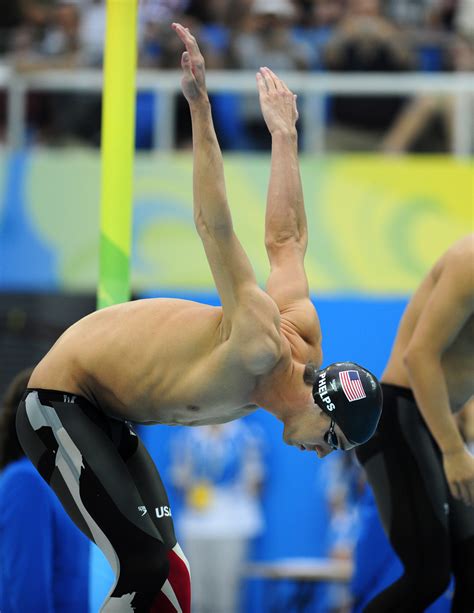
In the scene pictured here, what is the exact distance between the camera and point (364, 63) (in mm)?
8578

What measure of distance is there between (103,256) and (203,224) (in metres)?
1.29

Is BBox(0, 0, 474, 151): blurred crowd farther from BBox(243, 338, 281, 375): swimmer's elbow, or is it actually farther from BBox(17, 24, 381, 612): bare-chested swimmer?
BBox(243, 338, 281, 375): swimmer's elbow

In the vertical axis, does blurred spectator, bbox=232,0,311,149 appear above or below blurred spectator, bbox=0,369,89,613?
above

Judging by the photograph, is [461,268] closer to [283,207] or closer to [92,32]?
[283,207]

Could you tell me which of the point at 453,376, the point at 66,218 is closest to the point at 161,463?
the point at 66,218

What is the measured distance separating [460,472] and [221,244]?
1.31 m

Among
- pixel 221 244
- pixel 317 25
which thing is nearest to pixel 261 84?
pixel 221 244

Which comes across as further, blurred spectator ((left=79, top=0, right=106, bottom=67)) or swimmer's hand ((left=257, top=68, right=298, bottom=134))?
blurred spectator ((left=79, top=0, right=106, bottom=67))

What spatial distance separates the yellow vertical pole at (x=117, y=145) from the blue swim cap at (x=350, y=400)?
55.2 inches

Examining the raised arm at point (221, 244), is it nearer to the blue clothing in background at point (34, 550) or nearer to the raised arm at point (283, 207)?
the raised arm at point (283, 207)

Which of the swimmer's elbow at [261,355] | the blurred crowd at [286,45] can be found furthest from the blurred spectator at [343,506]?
the swimmer's elbow at [261,355]

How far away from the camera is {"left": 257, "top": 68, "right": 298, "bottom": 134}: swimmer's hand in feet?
13.0

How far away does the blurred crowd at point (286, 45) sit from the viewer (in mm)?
8578

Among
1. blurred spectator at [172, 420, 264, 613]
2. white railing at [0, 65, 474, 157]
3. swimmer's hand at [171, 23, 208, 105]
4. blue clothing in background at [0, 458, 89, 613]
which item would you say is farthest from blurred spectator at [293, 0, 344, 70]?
swimmer's hand at [171, 23, 208, 105]
